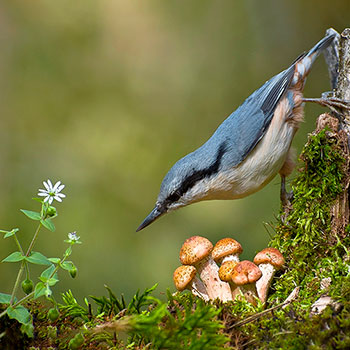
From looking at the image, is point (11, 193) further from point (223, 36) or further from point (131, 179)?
point (223, 36)

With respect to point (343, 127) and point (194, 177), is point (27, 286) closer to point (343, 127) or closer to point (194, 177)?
point (194, 177)

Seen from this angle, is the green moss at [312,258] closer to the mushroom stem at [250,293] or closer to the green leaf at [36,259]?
the mushroom stem at [250,293]

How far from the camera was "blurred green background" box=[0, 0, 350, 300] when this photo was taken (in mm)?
3773

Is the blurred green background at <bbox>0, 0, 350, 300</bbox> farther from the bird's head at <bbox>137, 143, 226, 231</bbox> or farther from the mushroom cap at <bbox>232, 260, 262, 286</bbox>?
the mushroom cap at <bbox>232, 260, 262, 286</bbox>

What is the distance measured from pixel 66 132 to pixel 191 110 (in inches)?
46.3

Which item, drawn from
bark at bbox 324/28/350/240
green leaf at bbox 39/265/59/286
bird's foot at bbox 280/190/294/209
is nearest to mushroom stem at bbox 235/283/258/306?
bark at bbox 324/28/350/240

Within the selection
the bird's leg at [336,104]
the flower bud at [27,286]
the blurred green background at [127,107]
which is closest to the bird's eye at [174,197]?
the bird's leg at [336,104]

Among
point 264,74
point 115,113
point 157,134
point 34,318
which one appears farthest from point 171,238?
point 34,318

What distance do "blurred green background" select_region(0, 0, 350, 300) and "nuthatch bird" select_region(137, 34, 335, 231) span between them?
4.55ft

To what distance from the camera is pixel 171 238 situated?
392 cm

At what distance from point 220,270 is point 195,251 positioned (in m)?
0.13

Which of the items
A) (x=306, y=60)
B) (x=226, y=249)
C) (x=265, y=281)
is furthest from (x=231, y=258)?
(x=306, y=60)

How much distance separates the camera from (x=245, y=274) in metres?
1.72

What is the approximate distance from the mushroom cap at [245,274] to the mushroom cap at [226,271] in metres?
0.04
